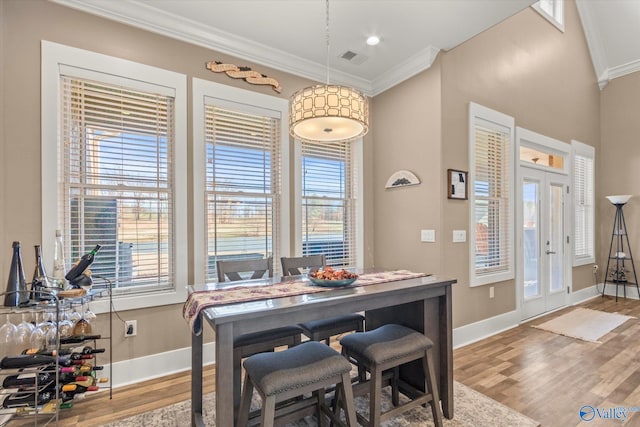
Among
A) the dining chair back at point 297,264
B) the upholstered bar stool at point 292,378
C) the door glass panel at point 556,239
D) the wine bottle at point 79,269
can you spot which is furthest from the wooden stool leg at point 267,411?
the door glass panel at point 556,239

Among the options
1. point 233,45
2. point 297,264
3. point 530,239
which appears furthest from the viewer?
point 530,239

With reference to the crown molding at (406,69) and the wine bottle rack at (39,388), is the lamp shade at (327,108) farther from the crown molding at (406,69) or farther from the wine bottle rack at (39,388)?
the wine bottle rack at (39,388)

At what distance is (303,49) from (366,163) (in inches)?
60.4

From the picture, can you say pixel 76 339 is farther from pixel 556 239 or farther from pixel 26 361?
pixel 556 239

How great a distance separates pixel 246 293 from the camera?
1.92 metres

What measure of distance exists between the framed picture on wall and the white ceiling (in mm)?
1191

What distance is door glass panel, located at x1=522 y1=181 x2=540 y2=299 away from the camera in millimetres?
4254

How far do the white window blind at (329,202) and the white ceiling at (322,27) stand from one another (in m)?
0.91

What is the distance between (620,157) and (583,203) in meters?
1.09

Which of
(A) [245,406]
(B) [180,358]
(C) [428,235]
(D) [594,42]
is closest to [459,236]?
(C) [428,235]

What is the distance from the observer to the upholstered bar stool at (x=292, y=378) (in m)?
1.51

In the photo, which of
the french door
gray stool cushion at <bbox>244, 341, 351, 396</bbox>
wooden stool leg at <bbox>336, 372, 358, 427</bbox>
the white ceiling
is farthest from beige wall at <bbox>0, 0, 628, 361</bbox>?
wooden stool leg at <bbox>336, 372, 358, 427</bbox>

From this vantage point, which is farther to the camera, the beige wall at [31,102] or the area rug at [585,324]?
the area rug at [585,324]

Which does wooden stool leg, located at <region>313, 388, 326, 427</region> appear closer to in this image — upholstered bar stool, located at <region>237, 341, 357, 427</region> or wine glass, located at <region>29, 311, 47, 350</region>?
upholstered bar stool, located at <region>237, 341, 357, 427</region>
